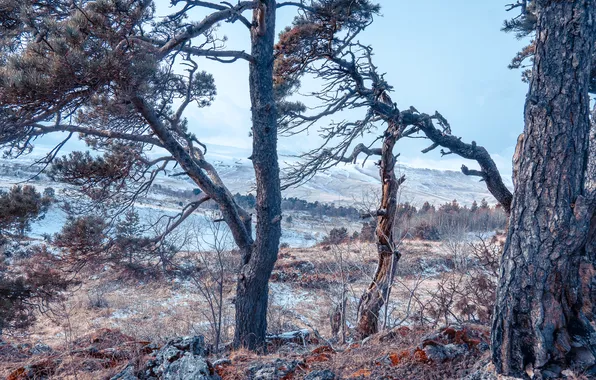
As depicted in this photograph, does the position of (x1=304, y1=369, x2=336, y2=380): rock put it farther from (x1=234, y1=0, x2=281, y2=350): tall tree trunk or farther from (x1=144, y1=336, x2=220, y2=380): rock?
(x1=234, y1=0, x2=281, y2=350): tall tree trunk

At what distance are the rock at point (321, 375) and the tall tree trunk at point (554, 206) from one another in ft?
4.33

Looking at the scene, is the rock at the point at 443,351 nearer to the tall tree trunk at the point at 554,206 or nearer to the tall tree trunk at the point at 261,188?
the tall tree trunk at the point at 554,206

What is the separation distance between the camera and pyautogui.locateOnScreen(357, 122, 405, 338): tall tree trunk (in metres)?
6.06

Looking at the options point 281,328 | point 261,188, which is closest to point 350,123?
point 261,188

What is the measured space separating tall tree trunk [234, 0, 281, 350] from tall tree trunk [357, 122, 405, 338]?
1.63 metres

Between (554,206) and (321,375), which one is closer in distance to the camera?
(554,206)

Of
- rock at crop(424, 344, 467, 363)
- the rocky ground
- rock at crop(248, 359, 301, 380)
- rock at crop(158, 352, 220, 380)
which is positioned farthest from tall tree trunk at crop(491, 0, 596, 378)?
rock at crop(158, 352, 220, 380)

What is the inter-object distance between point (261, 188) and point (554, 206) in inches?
146

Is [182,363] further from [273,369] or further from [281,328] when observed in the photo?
[281,328]

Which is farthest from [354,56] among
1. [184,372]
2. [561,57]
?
[184,372]

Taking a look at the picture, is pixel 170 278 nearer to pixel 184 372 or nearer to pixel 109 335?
pixel 109 335

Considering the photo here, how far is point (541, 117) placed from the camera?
2406 mm

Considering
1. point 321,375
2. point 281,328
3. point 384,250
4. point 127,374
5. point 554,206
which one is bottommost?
point 281,328

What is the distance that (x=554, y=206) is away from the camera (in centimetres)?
234
